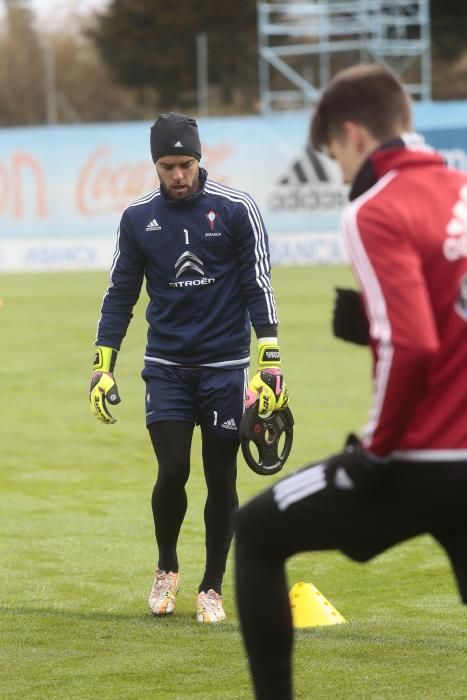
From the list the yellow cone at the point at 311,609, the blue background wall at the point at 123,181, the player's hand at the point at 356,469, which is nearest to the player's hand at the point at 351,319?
the player's hand at the point at 356,469

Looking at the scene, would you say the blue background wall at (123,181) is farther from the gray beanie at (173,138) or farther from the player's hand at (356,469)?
the player's hand at (356,469)

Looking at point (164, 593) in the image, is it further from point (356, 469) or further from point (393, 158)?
point (393, 158)

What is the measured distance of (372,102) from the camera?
345 cm

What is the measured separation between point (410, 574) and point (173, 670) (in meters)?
2.15

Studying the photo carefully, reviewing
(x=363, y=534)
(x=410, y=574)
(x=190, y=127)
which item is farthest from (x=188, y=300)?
(x=363, y=534)

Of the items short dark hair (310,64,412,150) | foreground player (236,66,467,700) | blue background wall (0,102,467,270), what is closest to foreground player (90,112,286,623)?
foreground player (236,66,467,700)

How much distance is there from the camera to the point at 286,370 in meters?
14.5

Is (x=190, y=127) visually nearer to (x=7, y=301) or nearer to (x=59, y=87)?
(x=7, y=301)

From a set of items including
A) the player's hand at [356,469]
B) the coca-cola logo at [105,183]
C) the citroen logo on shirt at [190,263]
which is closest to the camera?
the player's hand at [356,469]

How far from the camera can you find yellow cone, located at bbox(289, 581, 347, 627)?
588 cm

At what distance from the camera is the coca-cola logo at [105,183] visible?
29906 mm

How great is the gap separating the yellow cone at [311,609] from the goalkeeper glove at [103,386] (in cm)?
110

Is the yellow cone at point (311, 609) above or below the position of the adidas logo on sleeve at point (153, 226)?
below

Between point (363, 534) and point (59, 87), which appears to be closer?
point (363, 534)
